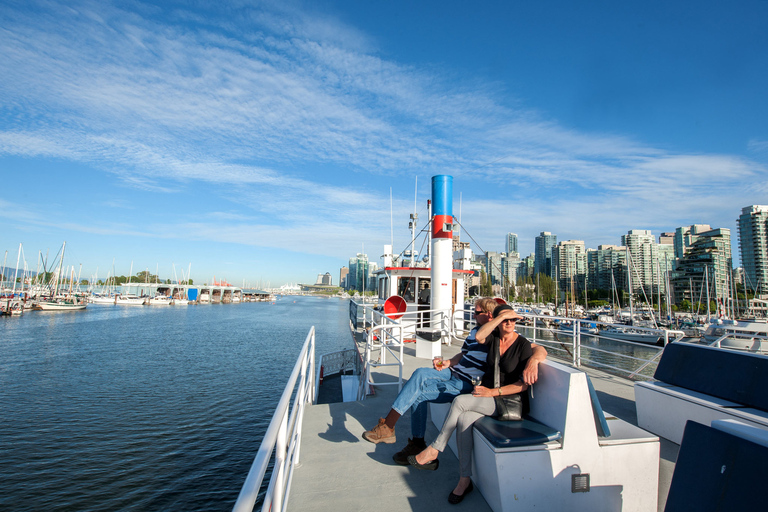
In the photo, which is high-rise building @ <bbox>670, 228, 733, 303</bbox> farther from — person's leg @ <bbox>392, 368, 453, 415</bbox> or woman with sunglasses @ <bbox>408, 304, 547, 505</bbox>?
person's leg @ <bbox>392, 368, 453, 415</bbox>

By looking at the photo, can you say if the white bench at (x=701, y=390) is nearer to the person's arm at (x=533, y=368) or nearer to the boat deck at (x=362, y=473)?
the boat deck at (x=362, y=473)

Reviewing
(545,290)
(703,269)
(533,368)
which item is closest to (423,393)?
(533,368)

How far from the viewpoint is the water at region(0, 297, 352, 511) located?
8.51 meters

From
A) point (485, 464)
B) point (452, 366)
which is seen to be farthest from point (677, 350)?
point (485, 464)

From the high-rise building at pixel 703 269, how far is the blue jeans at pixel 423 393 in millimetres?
79718

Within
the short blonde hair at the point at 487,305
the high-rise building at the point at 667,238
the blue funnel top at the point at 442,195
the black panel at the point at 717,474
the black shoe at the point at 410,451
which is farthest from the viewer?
the high-rise building at the point at 667,238

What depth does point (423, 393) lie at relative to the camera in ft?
12.0

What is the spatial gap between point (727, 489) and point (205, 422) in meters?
13.7

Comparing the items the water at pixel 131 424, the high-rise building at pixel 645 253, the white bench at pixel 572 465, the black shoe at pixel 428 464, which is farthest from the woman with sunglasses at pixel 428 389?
the high-rise building at pixel 645 253

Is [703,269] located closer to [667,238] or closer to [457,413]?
[667,238]

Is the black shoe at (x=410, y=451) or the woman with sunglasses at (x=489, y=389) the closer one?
the woman with sunglasses at (x=489, y=389)

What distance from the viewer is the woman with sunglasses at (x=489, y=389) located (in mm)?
3115

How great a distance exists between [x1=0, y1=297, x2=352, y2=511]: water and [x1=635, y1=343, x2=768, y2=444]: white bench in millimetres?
8239

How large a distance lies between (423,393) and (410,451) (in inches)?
21.9
